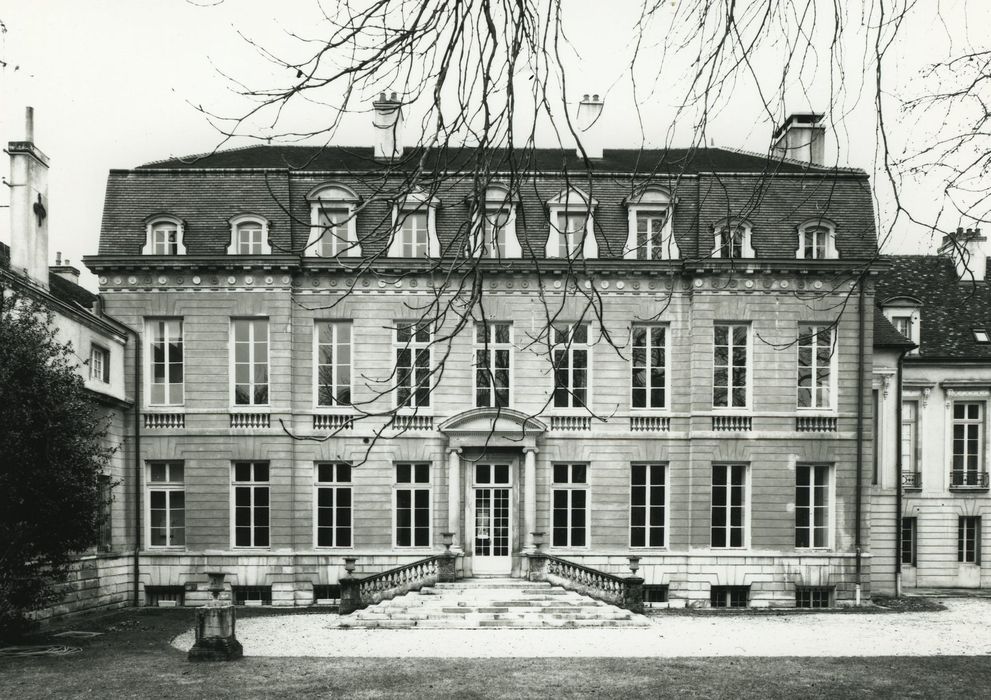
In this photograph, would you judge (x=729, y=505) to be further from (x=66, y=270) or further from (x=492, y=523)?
(x=66, y=270)

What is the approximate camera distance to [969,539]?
30969 millimetres

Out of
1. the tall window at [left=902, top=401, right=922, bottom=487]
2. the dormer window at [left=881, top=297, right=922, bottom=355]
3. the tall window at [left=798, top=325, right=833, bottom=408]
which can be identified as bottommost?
the tall window at [left=902, top=401, right=922, bottom=487]

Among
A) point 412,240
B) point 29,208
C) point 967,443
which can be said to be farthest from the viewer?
point 967,443

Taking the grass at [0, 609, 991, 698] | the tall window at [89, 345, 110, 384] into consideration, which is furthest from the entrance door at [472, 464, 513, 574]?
the tall window at [89, 345, 110, 384]

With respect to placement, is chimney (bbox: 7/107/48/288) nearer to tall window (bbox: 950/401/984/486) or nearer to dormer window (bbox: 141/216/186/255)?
dormer window (bbox: 141/216/186/255)

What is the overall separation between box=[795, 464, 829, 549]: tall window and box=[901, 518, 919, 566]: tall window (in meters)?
7.51

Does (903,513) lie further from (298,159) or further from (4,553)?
(4,553)

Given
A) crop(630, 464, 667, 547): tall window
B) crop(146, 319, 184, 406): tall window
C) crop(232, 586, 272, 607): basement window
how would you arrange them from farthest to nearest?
crop(630, 464, 667, 547): tall window, crop(146, 319, 184, 406): tall window, crop(232, 586, 272, 607): basement window

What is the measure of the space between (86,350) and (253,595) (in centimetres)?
704

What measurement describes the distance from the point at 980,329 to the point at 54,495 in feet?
89.5

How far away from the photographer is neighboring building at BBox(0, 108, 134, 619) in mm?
21031

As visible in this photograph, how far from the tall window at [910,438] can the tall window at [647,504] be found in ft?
33.3

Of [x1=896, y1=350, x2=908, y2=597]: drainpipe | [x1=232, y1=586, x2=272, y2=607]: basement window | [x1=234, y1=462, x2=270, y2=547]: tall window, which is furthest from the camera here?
[x1=896, y1=350, x2=908, y2=597]: drainpipe

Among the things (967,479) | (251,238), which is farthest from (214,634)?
(967,479)
